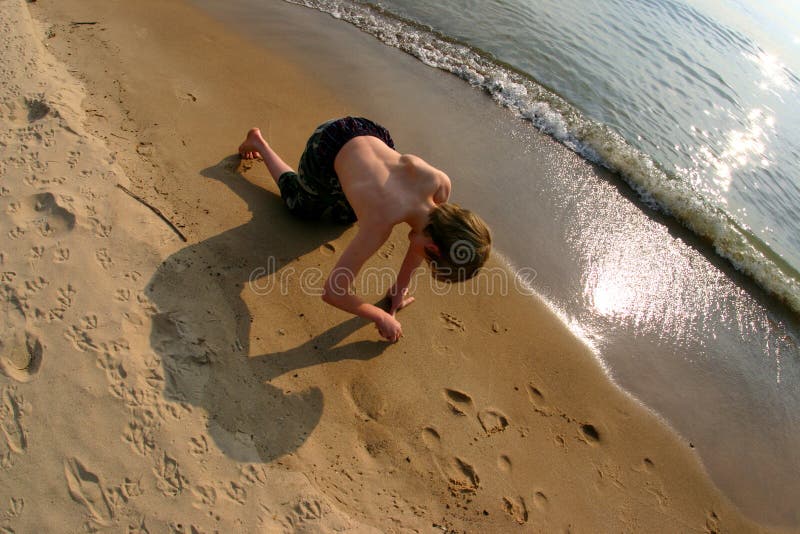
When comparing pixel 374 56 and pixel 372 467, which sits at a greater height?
pixel 374 56

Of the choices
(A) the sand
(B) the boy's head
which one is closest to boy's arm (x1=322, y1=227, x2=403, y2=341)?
(B) the boy's head

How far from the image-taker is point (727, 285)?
4.10 metres

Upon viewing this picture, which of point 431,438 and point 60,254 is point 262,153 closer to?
point 60,254

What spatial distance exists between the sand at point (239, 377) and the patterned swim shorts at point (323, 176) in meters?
0.15

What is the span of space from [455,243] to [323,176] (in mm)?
1141

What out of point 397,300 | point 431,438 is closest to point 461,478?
point 431,438

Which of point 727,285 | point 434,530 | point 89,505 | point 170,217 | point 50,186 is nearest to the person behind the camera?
point 89,505

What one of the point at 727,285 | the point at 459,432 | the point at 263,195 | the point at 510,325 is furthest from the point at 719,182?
the point at 263,195

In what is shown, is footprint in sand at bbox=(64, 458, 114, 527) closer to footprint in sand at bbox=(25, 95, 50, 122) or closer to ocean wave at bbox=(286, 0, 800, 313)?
footprint in sand at bbox=(25, 95, 50, 122)

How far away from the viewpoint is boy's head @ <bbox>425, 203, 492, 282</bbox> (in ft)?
7.18

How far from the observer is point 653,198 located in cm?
459

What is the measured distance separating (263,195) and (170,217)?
0.65 meters

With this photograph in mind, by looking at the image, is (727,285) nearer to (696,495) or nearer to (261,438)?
(696,495)

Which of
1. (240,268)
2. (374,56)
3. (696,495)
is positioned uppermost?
(374,56)
